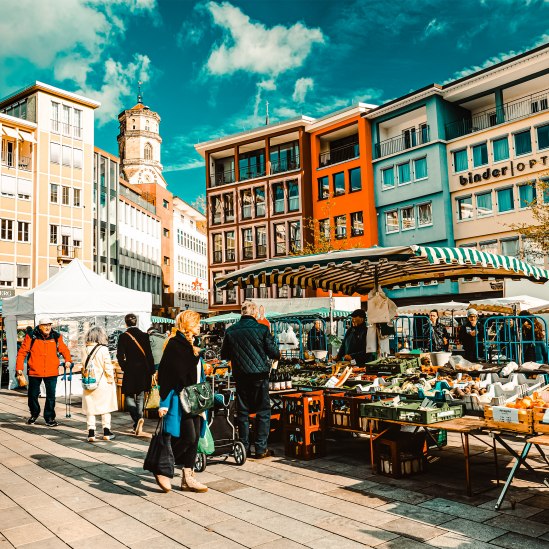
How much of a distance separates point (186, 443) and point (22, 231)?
42.7 metres

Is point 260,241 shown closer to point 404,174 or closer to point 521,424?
point 404,174

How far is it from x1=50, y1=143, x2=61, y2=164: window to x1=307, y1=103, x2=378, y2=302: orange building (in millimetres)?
20149

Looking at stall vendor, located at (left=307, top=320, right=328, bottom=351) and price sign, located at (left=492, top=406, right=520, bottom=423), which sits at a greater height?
stall vendor, located at (left=307, top=320, right=328, bottom=351)

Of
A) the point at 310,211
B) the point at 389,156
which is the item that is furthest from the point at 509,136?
the point at 310,211

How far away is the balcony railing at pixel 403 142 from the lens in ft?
118

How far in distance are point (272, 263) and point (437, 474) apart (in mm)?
4783

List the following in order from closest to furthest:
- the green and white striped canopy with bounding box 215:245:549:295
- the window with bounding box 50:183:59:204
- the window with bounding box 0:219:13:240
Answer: the green and white striped canopy with bounding box 215:245:549:295
the window with bounding box 0:219:13:240
the window with bounding box 50:183:59:204

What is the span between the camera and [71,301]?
1518cm

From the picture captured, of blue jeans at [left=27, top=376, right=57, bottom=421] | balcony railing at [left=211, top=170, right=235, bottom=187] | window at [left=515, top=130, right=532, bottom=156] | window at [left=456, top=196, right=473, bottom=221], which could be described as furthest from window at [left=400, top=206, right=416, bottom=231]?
blue jeans at [left=27, top=376, right=57, bottom=421]

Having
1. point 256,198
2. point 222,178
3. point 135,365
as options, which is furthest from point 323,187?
point 135,365

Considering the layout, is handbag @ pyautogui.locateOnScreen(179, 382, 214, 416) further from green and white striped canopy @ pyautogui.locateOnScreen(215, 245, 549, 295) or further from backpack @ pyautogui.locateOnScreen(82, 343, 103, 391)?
backpack @ pyautogui.locateOnScreen(82, 343, 103, 391)

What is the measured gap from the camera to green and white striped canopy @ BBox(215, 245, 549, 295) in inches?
334

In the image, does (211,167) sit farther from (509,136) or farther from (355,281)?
(355,281)

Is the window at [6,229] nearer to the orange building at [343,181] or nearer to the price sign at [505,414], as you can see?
the orange building at [343,181]
